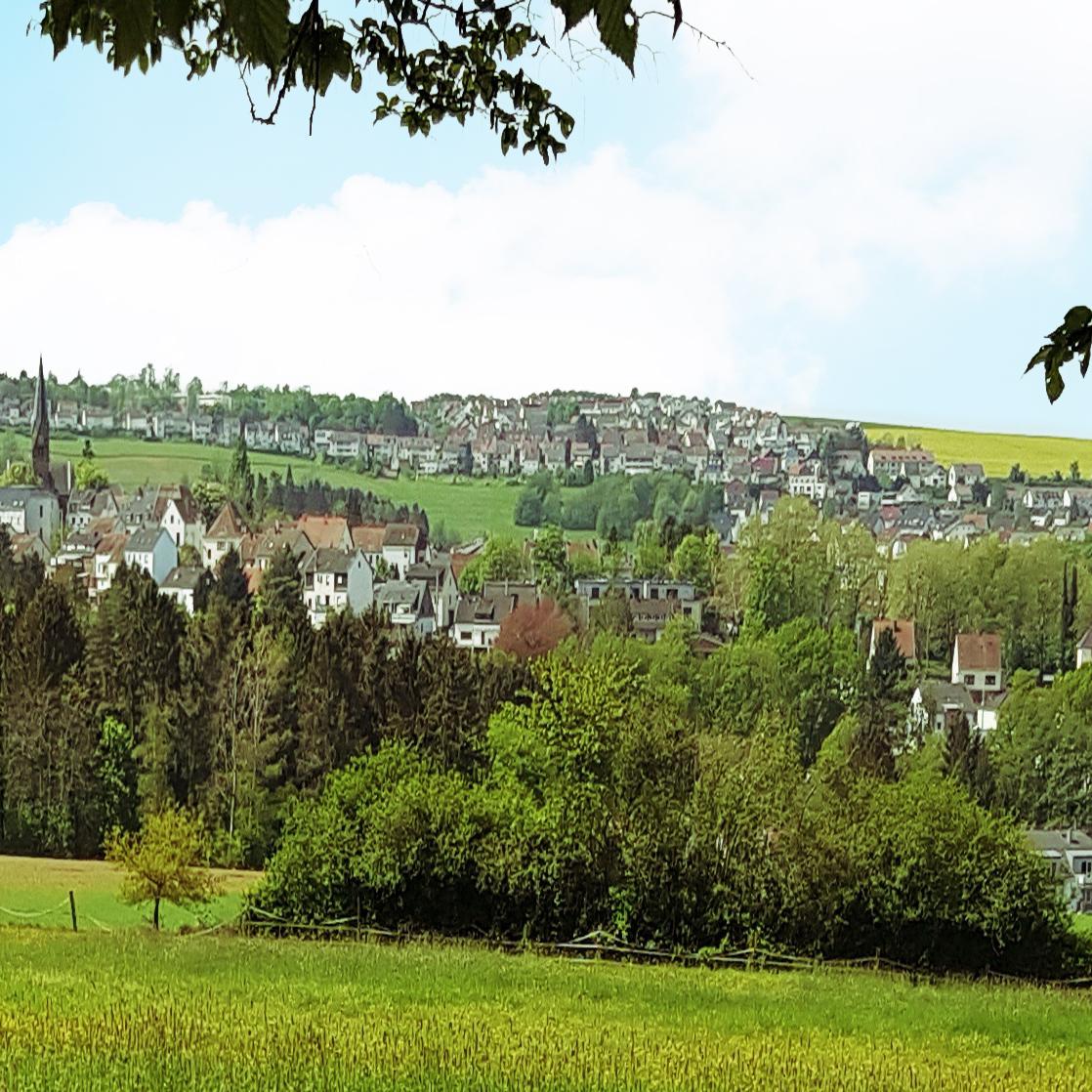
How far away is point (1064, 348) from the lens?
2.18 metres

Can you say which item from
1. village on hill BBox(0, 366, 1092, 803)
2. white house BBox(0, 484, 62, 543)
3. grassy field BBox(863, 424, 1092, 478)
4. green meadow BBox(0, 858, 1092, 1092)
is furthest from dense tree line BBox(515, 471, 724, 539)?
green meadow BBox(0, 858, 1092, 1092)

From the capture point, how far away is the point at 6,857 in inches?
912

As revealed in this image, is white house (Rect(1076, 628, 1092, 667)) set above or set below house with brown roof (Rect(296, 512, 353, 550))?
below

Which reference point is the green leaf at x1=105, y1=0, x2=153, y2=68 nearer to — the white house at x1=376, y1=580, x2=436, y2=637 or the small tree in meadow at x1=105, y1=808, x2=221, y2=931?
the small tree in meadow at x1=105, y1=808, x2=221, y2=931

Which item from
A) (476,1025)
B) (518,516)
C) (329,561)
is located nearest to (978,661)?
(518,516)

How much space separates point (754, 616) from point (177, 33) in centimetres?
3320

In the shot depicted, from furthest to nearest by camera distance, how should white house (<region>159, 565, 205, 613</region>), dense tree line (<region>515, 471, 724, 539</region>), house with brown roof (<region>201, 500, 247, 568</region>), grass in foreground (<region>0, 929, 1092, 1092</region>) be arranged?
dense tree line (<region>515, 471, 724, 539</region>)
house with brown roof (<region>201, 500, 247, 568</region>)
white house (<region>159, 565, 205, 613</region>)
grass in foreground (<region>0, 929, 1092, 1092</region>)

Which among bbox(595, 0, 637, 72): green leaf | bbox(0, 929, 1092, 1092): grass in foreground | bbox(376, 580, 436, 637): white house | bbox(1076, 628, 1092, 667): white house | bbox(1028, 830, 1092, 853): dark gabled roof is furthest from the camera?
bbox(376, 580, 436, 637): white house

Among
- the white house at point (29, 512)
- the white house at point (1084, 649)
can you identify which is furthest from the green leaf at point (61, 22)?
the white house at point (29, 512)

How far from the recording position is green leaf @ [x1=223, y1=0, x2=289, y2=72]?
97 cm

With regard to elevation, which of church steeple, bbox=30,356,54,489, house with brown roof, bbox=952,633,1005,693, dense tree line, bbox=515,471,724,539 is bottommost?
house with brown roof, bbox=952,633,1005,693

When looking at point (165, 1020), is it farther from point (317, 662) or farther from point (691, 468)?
point (691, 468)

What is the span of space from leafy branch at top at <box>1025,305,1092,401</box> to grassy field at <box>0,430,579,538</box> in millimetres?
37554

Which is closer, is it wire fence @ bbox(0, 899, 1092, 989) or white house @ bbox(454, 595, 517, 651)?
wire fence @ bbox(0, 899, 1092, 989)
